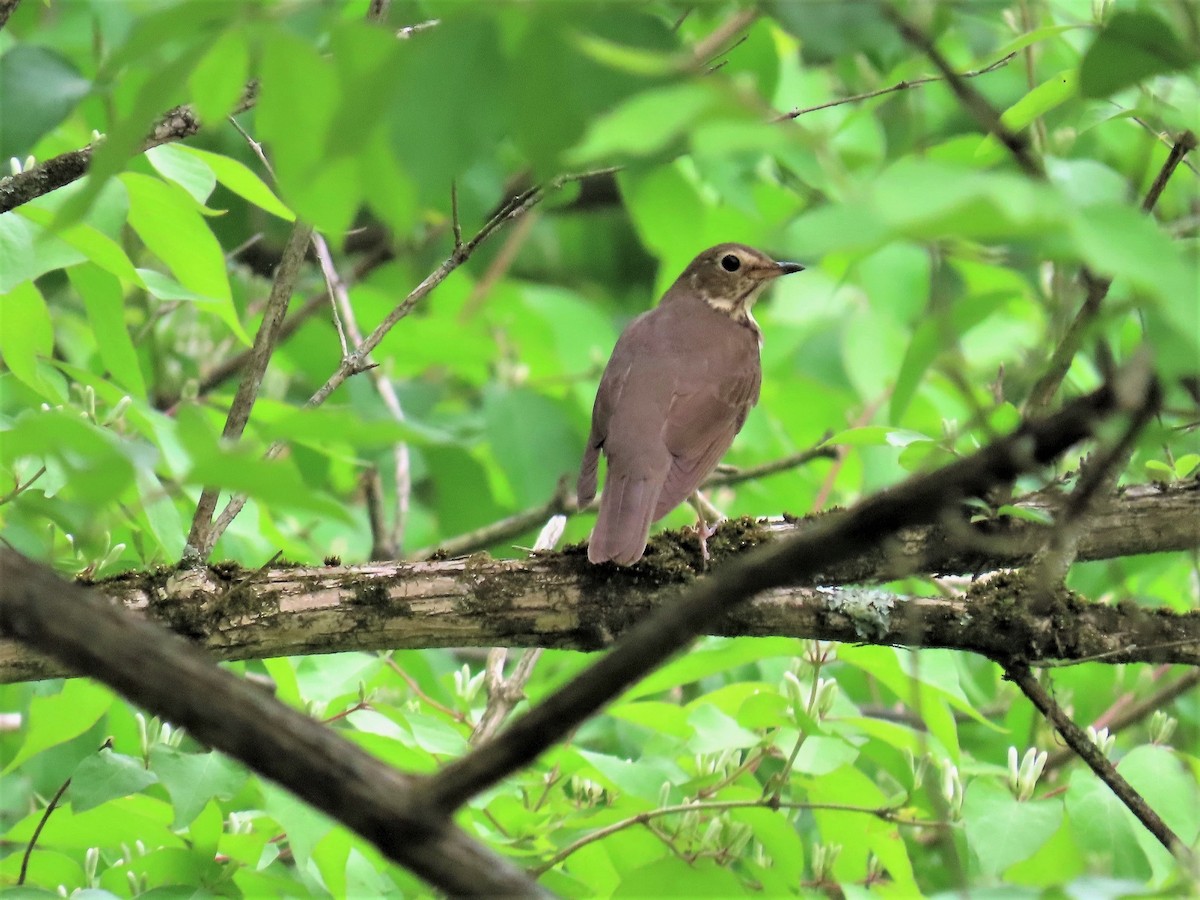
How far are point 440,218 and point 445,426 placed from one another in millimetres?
2612

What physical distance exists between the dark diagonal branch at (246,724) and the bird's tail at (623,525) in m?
1.99

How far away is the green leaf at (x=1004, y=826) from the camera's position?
336cm

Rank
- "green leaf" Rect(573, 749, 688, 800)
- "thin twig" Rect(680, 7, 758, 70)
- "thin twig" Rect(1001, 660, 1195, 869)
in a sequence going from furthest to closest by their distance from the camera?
"thin twig" Rect(680, 7, 758, 70)
"green leaf" Rect(573, 749, 688, 800)
"thin twig" Rect(1001, 660, 1195, 869)

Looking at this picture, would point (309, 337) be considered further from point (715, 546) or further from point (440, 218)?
point (715, 546)

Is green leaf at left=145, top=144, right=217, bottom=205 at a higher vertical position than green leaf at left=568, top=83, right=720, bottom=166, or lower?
higher

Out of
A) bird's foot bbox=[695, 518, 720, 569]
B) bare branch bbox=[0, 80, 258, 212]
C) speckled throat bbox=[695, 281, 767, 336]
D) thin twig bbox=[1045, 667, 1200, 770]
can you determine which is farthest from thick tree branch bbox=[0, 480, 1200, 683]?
speckled throat bbox=[695, 281, 767, 336]

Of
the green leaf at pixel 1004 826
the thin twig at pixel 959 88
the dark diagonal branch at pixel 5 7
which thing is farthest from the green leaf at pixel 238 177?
the green leaf at pixel 1004 826

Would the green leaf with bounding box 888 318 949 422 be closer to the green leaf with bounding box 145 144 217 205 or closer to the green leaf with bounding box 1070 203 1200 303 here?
the green leaf with bounding box 1070 203 1200 303

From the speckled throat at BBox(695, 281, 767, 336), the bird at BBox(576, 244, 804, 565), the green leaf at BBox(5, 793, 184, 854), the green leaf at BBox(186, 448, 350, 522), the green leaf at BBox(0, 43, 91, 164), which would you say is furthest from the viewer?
the speckled throat at BBox(695, 281, 767, 336)

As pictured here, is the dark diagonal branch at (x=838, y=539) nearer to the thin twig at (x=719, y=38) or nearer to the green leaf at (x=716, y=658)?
the green leaf at (x=716, y=658)

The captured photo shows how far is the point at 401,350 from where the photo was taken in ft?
18.9

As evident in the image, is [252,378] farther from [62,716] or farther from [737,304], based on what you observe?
[737,304]

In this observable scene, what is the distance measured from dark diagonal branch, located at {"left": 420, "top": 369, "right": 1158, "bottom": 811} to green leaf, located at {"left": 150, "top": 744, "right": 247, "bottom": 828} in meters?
1.87

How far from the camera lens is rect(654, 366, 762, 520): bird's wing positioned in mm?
4828
